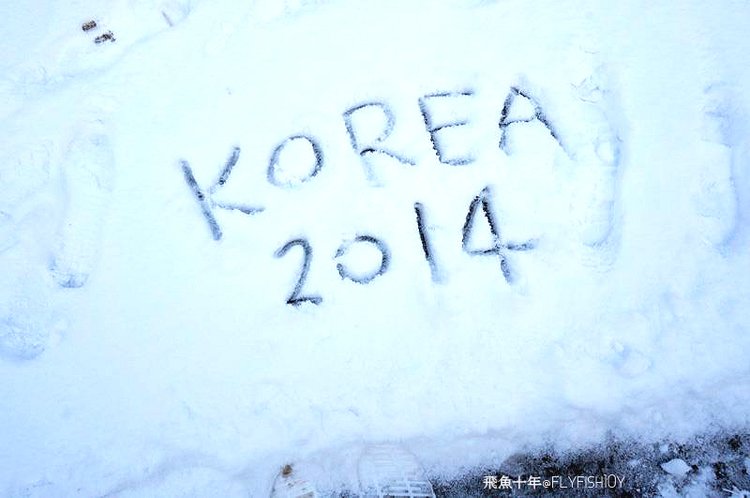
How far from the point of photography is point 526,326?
209cm

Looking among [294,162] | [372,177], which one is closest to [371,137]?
[372,177]

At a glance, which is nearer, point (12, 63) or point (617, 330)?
point (617, 330)

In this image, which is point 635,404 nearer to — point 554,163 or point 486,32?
point 554,163

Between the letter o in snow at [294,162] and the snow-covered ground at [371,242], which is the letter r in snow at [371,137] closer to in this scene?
the snow-covered ground at [371,242]

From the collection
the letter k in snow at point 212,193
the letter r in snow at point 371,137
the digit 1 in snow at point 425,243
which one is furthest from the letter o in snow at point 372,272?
the letter k in snow at point 212,193

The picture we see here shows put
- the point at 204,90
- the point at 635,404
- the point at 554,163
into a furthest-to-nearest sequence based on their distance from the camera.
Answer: the point at 204,90, the point at 554,163, the point at 635,404

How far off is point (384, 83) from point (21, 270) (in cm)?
157

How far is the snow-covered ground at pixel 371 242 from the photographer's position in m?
2.05

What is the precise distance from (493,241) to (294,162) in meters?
0.82

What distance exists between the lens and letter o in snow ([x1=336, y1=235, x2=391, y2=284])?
2.17 metres

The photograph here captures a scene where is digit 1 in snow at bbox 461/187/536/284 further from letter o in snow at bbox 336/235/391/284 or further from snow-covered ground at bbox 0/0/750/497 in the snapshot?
letter o in snow at bbox 336/235/391/284

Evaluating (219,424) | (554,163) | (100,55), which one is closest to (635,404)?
(554,163)

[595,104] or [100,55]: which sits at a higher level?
[100,55]

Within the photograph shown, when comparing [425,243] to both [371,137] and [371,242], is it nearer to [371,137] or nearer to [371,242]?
[371,242]
